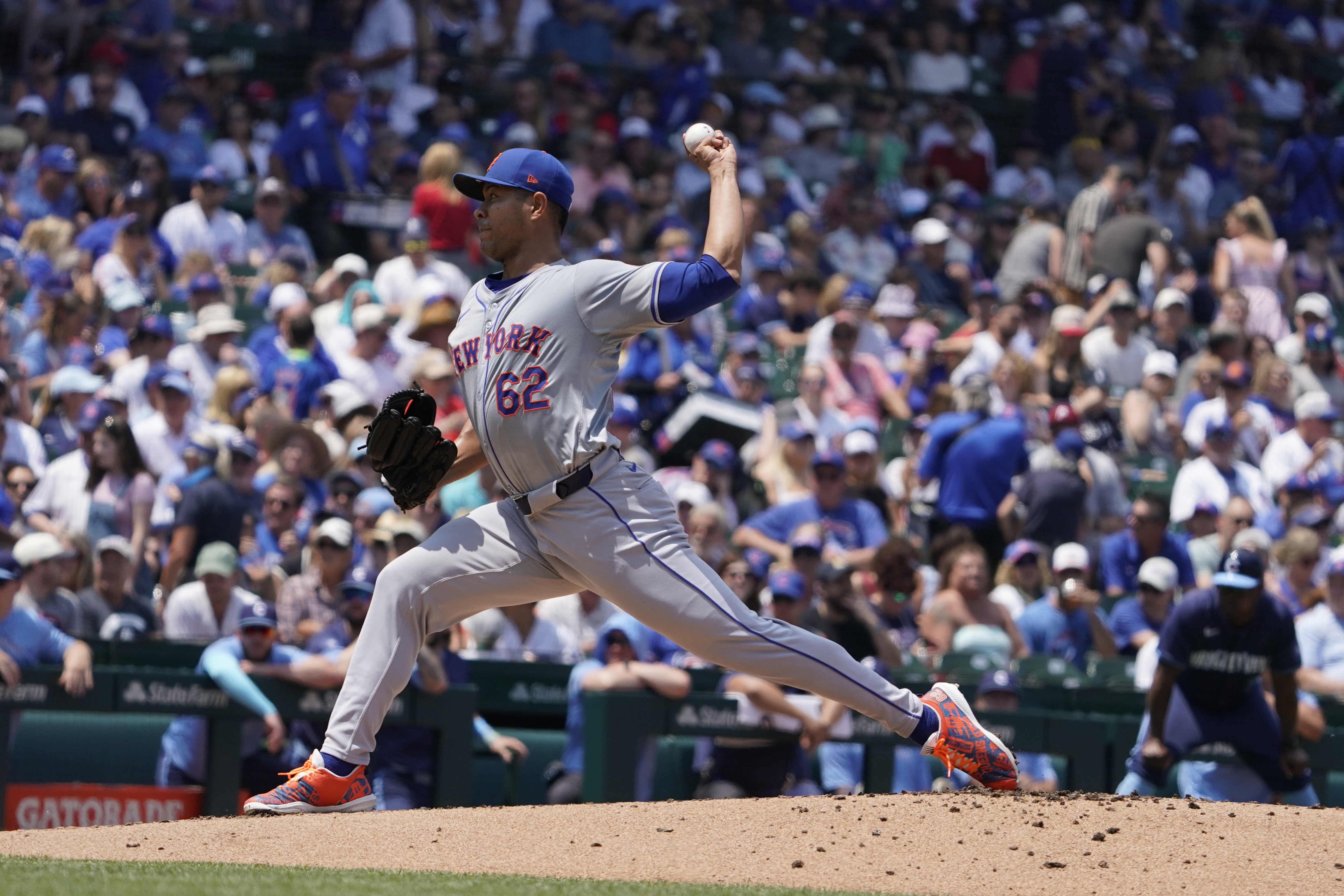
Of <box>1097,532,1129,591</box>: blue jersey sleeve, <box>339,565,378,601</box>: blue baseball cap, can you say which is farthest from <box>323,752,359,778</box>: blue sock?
<box>1097,532,1129,591</box>: blue jersey sleeve

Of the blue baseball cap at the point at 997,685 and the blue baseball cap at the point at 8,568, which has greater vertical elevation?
the blue baseball cap at the point at 8,568

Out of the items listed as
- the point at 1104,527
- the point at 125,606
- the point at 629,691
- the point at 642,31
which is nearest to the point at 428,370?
the point at 125,606

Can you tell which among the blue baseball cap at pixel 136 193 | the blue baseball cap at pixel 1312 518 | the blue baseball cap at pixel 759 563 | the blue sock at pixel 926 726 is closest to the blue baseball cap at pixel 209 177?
the blue baseball cap at pixel 136 193

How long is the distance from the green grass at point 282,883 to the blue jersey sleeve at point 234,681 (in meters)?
2.88

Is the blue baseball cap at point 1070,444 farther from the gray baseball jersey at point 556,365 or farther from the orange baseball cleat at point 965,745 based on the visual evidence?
the gray baseball jersey at point 556,365

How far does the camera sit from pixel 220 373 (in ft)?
32.7

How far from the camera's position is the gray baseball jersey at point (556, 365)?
4465 millimetres

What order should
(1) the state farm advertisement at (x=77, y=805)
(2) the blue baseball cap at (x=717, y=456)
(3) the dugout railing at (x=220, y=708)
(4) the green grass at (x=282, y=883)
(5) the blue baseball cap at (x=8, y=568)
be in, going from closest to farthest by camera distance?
(4) the green grass at (x=282, y=883)
(1) the state farm advertisement at (x=77, y=805)
(3) the dugout railing at (x=220, y=708)
(5) the blue baseball cap at (x=8, y=568)
(2) the blue baseball cap at (x=717, y=456)

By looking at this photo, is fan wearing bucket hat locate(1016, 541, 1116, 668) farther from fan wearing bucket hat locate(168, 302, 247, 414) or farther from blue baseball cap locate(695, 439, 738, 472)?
fan wearing bucket hat locate(168, 302, 247, 414)

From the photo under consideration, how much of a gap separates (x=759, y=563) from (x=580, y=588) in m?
4.40

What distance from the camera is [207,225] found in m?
11.7

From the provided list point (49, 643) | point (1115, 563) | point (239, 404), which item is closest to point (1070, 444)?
point (1115, 563)

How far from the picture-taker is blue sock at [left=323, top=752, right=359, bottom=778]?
4688 millimetres

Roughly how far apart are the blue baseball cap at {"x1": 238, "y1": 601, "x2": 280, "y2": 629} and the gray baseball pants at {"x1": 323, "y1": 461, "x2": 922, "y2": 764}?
275cm
